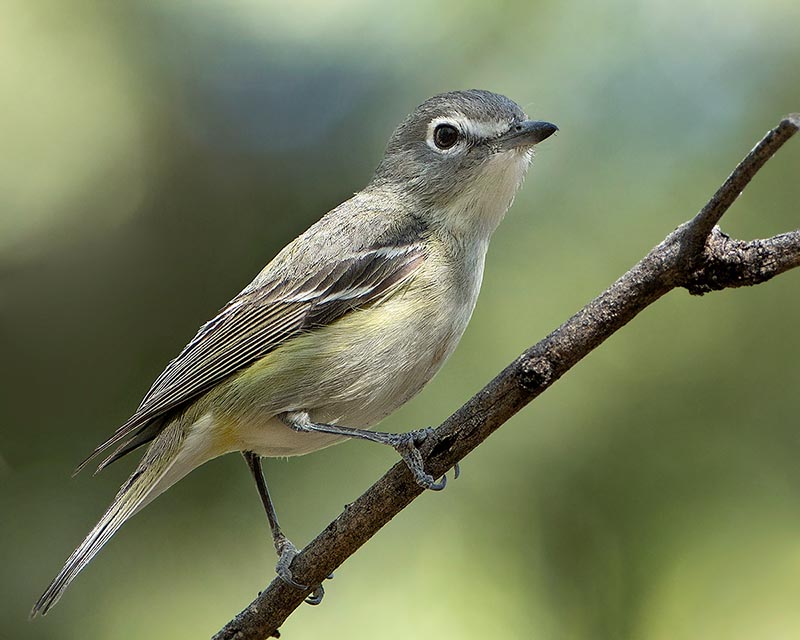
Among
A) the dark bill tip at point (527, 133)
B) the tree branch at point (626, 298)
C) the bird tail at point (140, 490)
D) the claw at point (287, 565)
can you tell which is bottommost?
the claw at point (287, 565)

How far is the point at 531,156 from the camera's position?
400 cm

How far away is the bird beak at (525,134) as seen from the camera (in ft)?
12.0

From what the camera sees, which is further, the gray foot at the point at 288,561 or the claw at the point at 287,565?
the gray foot at the point at 288,561

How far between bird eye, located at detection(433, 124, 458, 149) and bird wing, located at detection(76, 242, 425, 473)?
23.1 inches

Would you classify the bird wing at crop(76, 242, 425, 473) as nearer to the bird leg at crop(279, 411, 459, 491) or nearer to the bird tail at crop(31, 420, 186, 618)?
the bird tail at crop(31, 420, 186, 618)

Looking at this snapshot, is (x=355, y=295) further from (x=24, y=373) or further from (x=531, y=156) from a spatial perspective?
(x=24, y=373)

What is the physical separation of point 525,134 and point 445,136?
398 mm

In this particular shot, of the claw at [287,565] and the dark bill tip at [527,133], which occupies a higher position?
the dark bill tip at [527,133]

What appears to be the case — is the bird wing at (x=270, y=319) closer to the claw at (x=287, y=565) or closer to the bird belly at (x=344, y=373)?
the bird belly at (x=344, y=373)

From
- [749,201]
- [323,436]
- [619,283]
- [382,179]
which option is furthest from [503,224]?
[619,283]

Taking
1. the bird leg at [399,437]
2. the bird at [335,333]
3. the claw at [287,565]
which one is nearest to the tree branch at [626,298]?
the bird leg at [399,437]

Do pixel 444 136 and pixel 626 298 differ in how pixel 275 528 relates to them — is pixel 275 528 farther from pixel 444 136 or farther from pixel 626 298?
pixel 626 298

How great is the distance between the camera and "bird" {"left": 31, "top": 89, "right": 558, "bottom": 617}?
3.34 m

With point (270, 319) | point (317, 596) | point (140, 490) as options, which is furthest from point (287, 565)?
point (270, 319)
